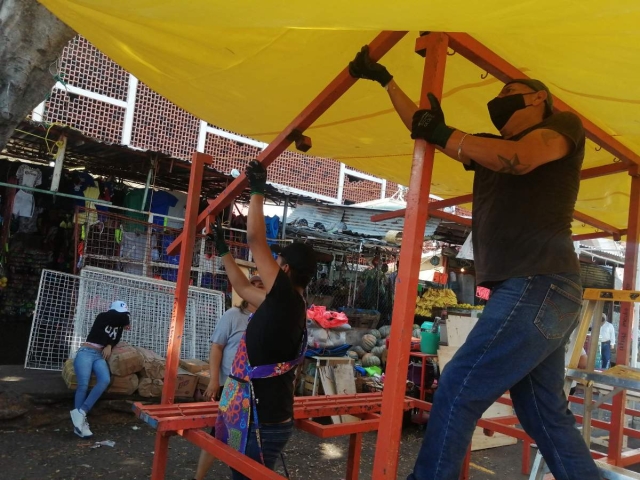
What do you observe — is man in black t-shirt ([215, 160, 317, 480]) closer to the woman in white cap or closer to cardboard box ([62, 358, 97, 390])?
the woman in white cap

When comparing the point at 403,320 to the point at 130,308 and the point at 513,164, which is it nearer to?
the point at 513,164

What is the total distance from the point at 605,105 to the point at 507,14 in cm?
133

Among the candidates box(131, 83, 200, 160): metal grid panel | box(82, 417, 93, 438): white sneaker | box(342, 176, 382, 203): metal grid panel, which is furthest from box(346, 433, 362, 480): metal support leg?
box(342, 176, 382, 203): metal grid panel

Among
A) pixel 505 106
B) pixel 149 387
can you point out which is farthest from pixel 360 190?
pixel 505 106

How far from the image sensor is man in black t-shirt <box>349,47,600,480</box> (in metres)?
1.83

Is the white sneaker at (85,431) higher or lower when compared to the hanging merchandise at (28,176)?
lower

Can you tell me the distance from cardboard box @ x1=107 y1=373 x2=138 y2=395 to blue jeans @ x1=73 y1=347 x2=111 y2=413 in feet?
1.31

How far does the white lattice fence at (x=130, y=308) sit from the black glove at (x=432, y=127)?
628 centimetres

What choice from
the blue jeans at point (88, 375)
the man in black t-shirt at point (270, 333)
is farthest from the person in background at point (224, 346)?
the man in black t-shirt at point (270, 333)

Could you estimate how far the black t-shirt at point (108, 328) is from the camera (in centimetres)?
602

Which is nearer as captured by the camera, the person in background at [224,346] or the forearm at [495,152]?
the forearm at [495,152]

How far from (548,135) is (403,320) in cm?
88

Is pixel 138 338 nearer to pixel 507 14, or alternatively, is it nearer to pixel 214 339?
pixel 214 339

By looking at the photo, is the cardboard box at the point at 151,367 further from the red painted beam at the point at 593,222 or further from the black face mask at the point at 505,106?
the black face mask at the point at 505,106
